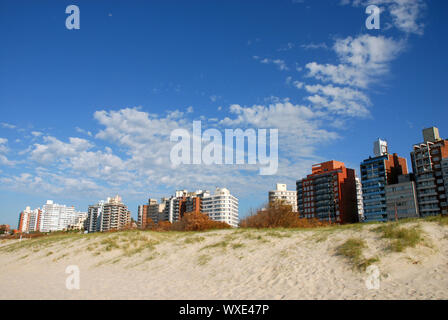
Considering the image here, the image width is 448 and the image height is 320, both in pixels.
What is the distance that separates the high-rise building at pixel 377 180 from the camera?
313 feet

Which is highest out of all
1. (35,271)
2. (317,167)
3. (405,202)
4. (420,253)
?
(317,167)

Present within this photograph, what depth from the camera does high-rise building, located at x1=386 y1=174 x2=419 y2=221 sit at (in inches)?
3415

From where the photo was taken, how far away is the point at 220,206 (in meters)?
154

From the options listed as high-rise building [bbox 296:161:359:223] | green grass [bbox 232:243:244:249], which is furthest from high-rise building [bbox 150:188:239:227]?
green grass [bbox 232:243:244:249]

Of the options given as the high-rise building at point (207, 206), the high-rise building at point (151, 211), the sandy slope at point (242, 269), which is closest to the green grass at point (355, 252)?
the sandy slope at point (242, 269)

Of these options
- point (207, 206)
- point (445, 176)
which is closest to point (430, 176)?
point (445, 176)

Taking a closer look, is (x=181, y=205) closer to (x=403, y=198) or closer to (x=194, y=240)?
(x=403, y=198)

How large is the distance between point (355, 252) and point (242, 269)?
5.55 metres
